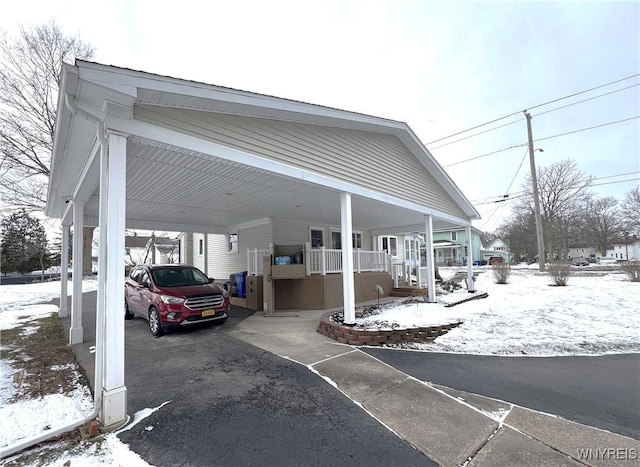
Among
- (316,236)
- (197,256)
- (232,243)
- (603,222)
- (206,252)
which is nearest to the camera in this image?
(316,236)

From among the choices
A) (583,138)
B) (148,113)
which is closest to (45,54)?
(148,113)

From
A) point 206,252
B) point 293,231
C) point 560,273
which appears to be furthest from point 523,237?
point 206,252

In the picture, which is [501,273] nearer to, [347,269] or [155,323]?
[347,269]

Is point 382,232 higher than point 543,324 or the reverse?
higher

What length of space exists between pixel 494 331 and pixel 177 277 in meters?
7.75

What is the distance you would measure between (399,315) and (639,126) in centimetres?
1752

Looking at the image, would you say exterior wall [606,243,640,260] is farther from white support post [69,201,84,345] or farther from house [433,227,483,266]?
white support post [69,201,84,345]

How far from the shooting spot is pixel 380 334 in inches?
227

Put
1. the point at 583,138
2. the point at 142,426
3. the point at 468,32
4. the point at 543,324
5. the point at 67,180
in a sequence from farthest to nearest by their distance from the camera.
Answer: the point at 583,138 < the point at 468,32 < the point at 543,324 < the point at 67,180 < the point at 142,426

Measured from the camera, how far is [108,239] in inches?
120

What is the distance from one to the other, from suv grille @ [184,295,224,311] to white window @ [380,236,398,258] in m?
10.2

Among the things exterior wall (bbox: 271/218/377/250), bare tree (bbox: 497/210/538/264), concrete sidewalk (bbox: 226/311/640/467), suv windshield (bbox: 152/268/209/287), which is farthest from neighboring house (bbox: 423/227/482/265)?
concrete sidewalk (bbox: 226/311/640/467)

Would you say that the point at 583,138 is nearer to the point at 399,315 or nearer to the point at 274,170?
the point at 399,315

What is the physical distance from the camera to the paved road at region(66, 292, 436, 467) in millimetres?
2445
